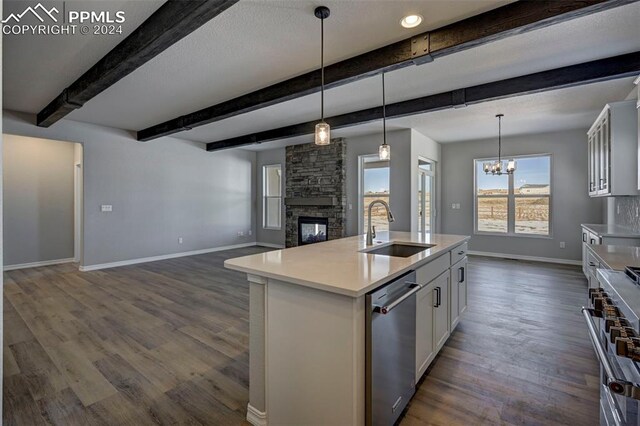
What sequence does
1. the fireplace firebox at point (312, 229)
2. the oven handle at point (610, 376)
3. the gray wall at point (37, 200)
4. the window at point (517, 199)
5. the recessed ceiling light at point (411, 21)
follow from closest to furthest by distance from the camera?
the oven handle at point (610, 376), the recessed ceiling light at point (411, 21), the gray wall at point (37, 200), the window at point (517, 199), the fireplace firebox at point (312, 229)

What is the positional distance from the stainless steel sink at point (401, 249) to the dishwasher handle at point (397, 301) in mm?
772

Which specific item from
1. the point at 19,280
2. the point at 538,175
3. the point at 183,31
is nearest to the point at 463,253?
the point at 183,31

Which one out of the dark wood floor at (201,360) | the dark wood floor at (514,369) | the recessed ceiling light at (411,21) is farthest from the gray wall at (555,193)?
the recessed ceiling light at (411,21)

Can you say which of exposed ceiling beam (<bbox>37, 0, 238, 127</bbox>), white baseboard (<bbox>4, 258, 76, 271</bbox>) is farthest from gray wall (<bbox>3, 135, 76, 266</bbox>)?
exposed ceiling beam (<bbox>37, 0, 238, 127</bbox>)

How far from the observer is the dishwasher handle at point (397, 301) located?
1514mm

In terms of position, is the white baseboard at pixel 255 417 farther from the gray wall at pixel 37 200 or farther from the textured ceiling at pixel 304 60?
the gray wall at pixel 37 200

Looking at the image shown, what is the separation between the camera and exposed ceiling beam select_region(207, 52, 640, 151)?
2.96 m

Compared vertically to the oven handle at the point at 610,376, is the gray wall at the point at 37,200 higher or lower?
higher

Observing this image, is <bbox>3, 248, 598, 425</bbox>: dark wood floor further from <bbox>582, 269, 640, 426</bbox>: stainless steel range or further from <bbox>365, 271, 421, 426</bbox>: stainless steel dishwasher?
<bbox>582, 269, 640, 426</bbox>: stainless steel range

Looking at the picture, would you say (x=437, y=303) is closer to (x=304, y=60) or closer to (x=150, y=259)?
(x=304, y=60)

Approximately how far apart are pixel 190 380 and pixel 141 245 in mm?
4820

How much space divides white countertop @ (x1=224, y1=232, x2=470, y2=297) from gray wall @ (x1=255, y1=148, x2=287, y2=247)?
219 inches

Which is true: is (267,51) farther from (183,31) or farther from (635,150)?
(635,150)

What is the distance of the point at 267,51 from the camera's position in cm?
286
